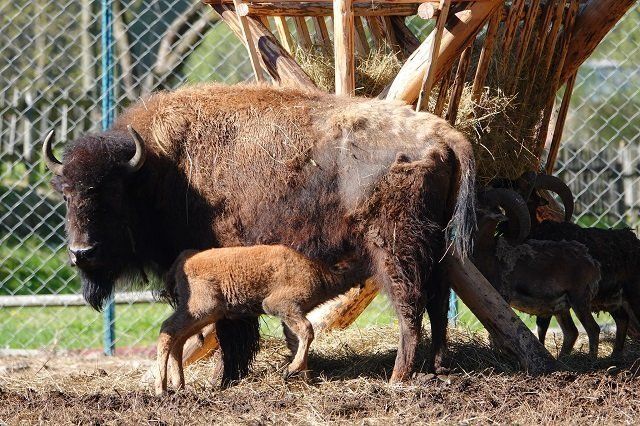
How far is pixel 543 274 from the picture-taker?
6906 millimetres

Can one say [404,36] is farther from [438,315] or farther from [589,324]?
Answer: [589,324]

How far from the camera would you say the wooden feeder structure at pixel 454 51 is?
614 cm

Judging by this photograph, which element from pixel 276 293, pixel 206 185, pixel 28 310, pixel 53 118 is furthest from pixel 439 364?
pixel 53 118

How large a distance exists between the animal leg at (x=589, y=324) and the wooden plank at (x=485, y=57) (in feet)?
5.42

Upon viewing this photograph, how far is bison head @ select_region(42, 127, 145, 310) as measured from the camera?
589cm

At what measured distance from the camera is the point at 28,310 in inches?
448

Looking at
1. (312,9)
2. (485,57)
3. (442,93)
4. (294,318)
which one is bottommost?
(294,318)

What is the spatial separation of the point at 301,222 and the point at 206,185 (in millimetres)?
657

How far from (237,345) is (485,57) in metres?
2.48

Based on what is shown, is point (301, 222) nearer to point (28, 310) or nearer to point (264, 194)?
point (264, 194)

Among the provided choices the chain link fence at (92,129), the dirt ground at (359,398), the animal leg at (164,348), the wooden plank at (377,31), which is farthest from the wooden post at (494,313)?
the chain link fence at (92,129)

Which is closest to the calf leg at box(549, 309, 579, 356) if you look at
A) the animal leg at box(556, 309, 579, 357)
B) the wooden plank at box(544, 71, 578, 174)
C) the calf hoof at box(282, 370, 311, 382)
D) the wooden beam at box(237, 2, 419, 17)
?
the animal leg at box(556, 309, 579, 357)

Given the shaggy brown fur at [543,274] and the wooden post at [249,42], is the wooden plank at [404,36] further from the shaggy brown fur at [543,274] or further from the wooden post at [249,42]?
the shaggy brown fur at [543,274]

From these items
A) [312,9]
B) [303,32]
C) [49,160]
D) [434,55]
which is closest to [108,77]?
[303,32]
